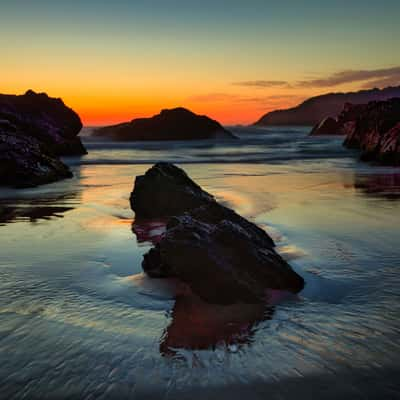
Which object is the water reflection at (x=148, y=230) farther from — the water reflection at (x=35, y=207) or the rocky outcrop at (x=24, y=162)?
the rocky outcrop at (x=24, y=162)

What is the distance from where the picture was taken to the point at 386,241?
6965 mm

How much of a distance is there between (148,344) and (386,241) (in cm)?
470

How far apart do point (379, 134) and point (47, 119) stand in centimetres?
2333

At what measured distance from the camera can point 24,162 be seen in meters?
15.6

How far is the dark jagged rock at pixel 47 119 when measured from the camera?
29.2 meters

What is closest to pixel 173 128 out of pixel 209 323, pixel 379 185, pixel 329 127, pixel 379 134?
pixel 329 127

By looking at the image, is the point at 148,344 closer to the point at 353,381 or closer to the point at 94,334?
the point at 94,334

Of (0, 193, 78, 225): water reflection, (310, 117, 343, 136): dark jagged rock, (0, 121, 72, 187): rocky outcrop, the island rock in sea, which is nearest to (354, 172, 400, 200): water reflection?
the island rock in sea

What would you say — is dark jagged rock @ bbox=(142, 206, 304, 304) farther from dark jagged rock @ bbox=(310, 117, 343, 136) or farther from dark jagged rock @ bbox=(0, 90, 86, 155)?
dark jagged rock @ bbox=(310, 117, 343, 136)

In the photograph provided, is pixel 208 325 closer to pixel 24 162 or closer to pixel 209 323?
pixel 209 323

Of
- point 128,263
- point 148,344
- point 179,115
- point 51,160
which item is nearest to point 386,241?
point 128,263

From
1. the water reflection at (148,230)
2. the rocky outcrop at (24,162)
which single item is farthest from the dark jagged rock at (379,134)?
the water reflection at (148,230)

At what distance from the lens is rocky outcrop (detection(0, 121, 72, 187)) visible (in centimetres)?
1480

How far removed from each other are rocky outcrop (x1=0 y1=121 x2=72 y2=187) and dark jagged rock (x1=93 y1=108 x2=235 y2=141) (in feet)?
195
